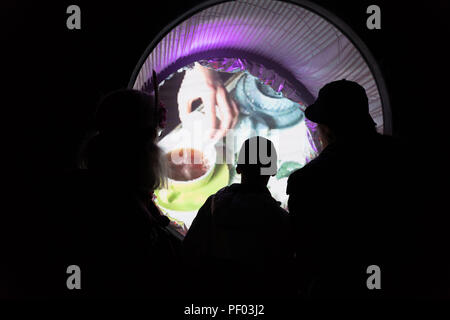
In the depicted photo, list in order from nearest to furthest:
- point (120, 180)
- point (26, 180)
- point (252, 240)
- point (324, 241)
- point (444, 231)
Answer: point (120, 180) → point (324, 241) → point (252, 240) → point (26, 180) → point (444, 231)

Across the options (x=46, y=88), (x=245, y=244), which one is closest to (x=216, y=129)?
(x=46, y=88)

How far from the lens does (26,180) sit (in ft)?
3.94

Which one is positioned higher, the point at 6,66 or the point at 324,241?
the point at 6,66

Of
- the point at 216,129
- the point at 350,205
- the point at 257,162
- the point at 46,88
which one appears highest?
the point at 216,129

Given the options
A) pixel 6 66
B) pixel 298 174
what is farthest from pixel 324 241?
pixel 6 66

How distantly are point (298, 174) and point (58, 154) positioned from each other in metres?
0.79

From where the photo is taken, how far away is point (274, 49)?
1950mm

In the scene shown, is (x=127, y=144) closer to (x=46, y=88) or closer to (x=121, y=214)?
(x=121, y=214)

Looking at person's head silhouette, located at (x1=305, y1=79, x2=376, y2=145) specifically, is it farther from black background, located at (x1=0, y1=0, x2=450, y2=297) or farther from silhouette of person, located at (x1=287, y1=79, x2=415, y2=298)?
black background, located at (x1=0, y1=0, x2=450, y2=297)

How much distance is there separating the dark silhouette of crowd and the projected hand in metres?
1.53

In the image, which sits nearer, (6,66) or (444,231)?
(6,66)

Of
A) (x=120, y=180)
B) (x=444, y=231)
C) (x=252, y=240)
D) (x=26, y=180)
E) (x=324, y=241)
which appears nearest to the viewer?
(x=120, y=180)

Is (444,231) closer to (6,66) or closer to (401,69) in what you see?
(401,69)

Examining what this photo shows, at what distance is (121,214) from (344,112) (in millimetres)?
663
